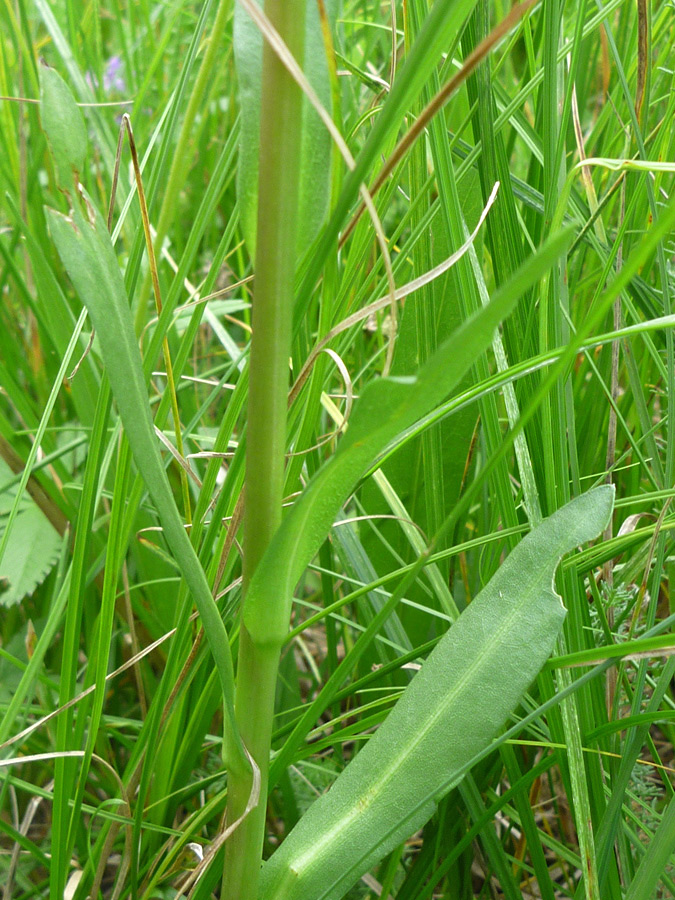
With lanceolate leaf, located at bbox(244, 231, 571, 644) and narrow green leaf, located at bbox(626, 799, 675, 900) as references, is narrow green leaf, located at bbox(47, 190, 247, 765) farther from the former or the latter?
narrow green leaf, located at bbox(626, 799, 675, 900)

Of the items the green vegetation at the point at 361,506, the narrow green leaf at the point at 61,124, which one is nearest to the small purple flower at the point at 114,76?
the green vegetation at the point at 361,506

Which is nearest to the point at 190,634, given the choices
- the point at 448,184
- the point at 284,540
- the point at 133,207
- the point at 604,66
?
the point at 284,540

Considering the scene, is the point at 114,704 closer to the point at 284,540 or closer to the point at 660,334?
the point at 284,540

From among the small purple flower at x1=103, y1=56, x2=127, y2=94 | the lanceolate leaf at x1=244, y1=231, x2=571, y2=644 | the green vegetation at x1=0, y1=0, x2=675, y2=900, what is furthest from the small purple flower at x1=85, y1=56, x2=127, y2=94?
the lanceolate leaf at x1=244, y1=231, x2=571, y2=644

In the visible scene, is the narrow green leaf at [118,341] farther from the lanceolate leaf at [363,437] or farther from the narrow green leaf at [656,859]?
the narrow green leaf at [656,859]

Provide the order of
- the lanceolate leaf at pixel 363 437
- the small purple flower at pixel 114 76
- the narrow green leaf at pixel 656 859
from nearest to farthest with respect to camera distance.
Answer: the lanceolate leaf at pixel 363 437
the narrow green leaf at pixel 656 859
the small purple flower at pixel 114 76

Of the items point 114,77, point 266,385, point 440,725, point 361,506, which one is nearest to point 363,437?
point 266,385

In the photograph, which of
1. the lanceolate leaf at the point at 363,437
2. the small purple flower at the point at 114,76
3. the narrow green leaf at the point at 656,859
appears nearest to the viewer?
the lanceolate leaf at the point at 363,437
